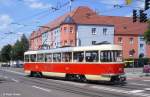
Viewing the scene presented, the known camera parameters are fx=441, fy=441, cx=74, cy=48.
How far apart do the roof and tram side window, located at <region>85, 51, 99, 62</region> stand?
59841 mm

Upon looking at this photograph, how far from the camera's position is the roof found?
96.6 meters

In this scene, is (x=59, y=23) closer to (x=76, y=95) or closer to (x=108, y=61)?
(x=108, y=61)

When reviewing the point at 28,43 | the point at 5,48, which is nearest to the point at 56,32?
the point at 28,43

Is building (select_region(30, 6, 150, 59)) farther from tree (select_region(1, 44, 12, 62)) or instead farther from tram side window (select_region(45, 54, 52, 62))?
tram side window (select_region(45, 54, 52, 62))

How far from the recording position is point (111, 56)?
3016 cm

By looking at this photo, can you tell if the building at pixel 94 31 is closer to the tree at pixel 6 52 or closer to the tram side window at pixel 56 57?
the tree at pixel 6 52

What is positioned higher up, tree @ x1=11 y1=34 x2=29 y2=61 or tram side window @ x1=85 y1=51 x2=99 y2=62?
tree @ x1=11 y1=34 x2=29 y2=61

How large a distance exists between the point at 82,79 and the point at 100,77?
9.76 feet

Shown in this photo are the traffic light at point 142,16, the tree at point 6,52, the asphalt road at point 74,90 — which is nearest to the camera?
the asphalt road at point 74,90

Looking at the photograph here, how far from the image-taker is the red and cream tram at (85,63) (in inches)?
1182

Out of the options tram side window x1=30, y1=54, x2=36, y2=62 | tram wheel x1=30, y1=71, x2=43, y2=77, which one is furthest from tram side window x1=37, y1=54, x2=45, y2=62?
tram wheel x1=30, y1=71, x2=43, y2=77

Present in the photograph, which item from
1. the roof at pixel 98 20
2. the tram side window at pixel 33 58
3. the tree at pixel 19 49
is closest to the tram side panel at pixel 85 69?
the tram side window at pixel 33 58

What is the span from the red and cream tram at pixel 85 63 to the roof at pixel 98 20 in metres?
53.9

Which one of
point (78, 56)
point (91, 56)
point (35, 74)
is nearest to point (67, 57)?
point (78, 56)
